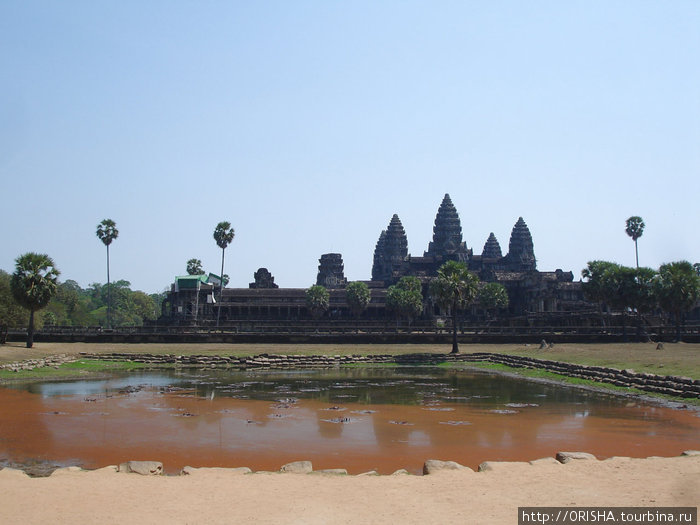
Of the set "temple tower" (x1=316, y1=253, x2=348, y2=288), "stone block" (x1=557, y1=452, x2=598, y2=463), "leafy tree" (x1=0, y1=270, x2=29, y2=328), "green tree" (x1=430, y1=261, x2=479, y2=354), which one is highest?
"temple tower" (x1=316, y1=253, x2=348, y2=288)

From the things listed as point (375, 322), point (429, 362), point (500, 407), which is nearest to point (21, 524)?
point (500, 407)

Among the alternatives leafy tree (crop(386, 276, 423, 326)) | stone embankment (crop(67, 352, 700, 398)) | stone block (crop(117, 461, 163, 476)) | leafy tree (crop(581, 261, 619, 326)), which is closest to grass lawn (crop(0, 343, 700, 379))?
stone embankment (crop(67, 352, 700, 398))

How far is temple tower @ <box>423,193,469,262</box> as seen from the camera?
144125 millimetres

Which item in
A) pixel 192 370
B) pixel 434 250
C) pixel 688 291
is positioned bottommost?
pixel 192 370

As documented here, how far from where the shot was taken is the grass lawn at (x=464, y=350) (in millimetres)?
39881

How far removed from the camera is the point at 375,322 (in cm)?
10362

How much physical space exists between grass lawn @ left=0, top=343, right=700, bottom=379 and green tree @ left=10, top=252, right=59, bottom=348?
3.48 meters

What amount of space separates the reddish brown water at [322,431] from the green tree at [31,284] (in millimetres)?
25285

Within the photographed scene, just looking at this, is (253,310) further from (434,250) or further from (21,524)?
(21,524)

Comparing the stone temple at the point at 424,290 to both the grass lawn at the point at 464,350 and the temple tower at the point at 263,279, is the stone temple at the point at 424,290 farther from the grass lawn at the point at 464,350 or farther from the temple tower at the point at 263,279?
the grass lawn at the point at 464,350

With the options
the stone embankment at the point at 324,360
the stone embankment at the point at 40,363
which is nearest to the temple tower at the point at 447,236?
the stone embankment at the point at 324,360

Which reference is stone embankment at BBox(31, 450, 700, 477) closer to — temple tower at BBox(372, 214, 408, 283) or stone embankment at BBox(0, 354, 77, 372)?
stone embankment at BBox(0, 354, 77, 372)

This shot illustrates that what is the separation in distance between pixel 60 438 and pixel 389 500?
12076 millimetres

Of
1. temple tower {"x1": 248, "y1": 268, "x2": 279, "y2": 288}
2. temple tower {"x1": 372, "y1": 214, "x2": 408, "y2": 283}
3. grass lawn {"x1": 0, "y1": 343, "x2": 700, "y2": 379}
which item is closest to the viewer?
grass lawn {"x1": 0, "y1": 343, "x2": 700, "y2": 379}
